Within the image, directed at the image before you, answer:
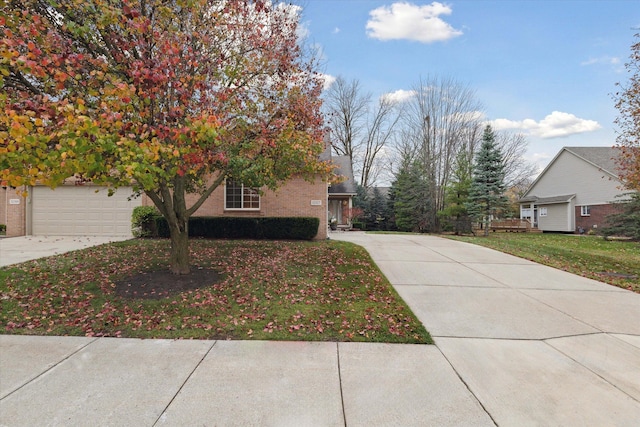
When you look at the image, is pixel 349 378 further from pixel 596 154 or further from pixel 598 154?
pixel 598 154

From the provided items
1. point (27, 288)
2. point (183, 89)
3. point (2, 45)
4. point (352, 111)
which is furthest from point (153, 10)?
point (352, 111)

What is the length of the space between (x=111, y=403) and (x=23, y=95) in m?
3.65

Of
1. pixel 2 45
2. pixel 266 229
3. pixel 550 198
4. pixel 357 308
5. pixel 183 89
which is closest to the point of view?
pixel 2 45

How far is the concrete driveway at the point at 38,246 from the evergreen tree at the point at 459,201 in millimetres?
18733

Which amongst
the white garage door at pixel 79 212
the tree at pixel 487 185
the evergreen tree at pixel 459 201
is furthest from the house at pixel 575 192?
the white garage door at pixel 79 212

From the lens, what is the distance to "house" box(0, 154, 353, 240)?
12.8 m

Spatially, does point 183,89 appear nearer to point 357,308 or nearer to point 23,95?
point 23,95

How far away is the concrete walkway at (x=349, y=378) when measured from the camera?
248cm

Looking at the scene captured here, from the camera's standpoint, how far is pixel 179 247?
6.31m

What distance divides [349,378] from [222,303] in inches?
108

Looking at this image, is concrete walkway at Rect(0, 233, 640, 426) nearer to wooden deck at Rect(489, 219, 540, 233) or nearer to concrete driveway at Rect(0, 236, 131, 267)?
concrete driveway at Rect(0, 236, 131, 267)

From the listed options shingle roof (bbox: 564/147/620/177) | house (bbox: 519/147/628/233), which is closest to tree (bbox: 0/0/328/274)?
house (bbox: 519/147/628/233)

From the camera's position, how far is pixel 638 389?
2893 millimetres

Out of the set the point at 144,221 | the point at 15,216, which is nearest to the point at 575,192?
the point at 144,221
